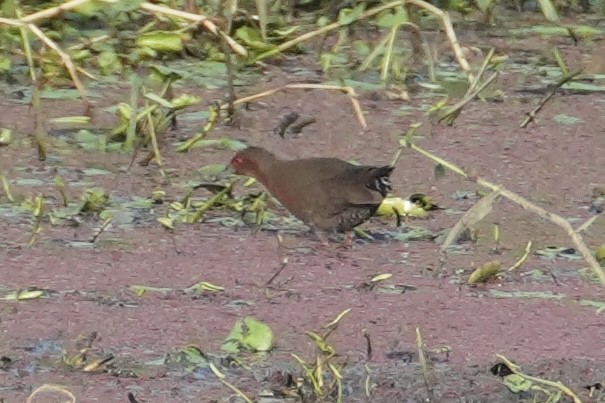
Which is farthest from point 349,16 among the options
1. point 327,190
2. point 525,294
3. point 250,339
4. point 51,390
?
point 51,390

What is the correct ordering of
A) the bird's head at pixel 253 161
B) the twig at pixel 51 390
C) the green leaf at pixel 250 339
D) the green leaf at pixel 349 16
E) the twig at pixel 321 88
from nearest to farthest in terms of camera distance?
1. the twig at pixel 51 390
2. the green leaf at pixel 250 339
3. the bird's head at pixel 253 161
4. the twig at pixel 321 88
5. the green leaf at pixel 349 16

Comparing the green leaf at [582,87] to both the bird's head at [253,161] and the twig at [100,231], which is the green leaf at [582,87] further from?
the twig at [100,231]

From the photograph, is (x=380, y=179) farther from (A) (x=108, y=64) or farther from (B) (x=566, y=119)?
(A) (x=108, y=64)

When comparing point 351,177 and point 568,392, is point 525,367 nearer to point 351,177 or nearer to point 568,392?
point 568,392

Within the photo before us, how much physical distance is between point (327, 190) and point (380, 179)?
163 mm

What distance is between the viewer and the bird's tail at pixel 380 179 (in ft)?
13.2

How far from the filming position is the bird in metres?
4.04

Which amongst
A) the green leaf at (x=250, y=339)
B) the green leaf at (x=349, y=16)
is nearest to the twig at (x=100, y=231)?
the green leaf at (x=250, y=339)

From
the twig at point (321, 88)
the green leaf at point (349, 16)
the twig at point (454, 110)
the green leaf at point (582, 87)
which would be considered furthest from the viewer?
the green leaf at point (582, 87)

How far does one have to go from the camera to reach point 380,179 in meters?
4.04

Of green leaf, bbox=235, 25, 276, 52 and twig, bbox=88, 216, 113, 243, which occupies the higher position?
twig, bbox=88, 216, 113, 243

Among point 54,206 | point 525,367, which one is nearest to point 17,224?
point 54,206

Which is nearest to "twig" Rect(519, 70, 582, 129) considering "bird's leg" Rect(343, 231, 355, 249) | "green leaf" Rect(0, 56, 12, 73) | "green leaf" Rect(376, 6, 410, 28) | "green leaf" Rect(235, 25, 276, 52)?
"green leaf" Rect(376, 6, 410, 28)

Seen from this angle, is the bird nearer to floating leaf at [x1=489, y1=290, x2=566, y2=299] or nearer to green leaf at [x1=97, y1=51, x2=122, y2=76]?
floating leaf at [x1=489, y1=290, x2=566, y2=299]
